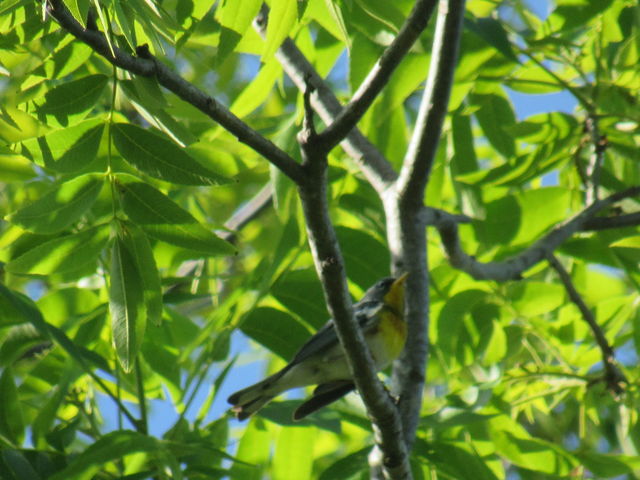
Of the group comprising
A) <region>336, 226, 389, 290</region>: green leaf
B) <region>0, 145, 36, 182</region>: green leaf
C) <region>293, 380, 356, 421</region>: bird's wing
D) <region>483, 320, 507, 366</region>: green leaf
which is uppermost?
<region>0, 145, 36, 182</region>: green leaf

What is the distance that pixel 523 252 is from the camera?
3988 millimetres

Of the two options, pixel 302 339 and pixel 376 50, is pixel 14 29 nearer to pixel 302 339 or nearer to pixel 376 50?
pixel 376 50

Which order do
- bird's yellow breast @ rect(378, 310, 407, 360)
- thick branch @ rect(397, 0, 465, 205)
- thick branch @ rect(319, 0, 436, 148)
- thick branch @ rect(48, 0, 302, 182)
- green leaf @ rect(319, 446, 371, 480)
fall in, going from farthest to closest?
bird's yellow breast @ rect(378, 310, 407, 360), green leaf @ rect(319, 446, 371, 480), thick branch @ rect(397, 0, 465, 205), thick branch @ rect(319, 0, 436, 148), thick branch @ rect(48, 0, 302, 182)

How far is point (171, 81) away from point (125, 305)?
76cm

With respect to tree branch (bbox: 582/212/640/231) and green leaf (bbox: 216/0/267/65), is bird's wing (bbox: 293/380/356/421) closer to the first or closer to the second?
tree branch (bbox: 582/212/640/231)

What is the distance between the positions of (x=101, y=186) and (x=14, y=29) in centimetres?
58

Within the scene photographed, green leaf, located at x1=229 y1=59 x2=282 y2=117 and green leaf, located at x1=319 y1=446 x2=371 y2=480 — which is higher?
green leaf, located at x1=229 y1=59 x2=282 y2=117

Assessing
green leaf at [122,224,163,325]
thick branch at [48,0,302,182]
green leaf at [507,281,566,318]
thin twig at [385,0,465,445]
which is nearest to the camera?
thick branch at [48,0,302,182]

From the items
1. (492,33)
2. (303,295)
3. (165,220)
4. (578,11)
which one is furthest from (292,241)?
(578,11)

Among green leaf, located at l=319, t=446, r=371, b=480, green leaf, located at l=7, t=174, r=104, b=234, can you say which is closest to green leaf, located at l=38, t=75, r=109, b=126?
green leaf, located at l=7, t=174, r=104, b=234

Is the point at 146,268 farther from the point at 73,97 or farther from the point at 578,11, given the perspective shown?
the point at 578,11

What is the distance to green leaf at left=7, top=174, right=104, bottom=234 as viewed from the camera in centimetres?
270

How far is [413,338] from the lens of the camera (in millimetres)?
3467

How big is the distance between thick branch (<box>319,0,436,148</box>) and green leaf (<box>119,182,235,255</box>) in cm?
59
